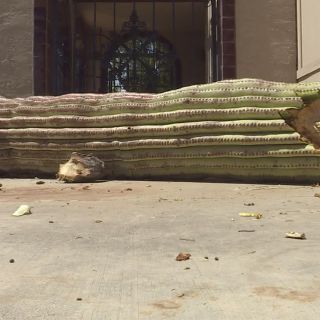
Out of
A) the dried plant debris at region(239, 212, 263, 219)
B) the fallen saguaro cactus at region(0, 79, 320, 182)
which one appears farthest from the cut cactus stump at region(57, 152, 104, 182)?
the dried plant debris at region(239, 212, 263, 219)

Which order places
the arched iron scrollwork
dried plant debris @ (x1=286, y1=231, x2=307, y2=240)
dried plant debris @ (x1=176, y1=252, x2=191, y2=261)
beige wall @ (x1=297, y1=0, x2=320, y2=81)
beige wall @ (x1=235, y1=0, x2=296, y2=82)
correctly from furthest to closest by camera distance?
the arched iron scrollwork, beige wall @ (x1=235, y1=0, x2=296, y2=82), beige wall @ (x1=297, y1=0, x2=320, y2=81), dried plant debris @ (x1=286, y1=231, x2=307, y2=240), dried plant debris @ (x1=176, y1=252, x2=191, y2=261)

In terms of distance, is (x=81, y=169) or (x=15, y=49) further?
(x=15, y=49)

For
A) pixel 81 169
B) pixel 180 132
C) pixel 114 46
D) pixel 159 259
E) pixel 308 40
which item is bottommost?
pixel 159 259

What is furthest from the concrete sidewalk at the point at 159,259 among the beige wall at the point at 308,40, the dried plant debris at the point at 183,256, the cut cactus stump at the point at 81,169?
the beige wall at the point at 308,40

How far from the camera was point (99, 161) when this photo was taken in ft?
27.5

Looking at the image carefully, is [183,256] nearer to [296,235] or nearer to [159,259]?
[159,259]

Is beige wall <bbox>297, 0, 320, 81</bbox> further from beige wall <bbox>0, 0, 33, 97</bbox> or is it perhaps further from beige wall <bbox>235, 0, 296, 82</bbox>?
beige wall <bbox>0, 0, 33, 97</bbox>

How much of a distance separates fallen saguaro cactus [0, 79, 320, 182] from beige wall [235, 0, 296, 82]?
13.9 feet

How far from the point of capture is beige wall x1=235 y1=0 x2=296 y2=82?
12141mm

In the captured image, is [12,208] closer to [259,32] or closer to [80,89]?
[259,32]

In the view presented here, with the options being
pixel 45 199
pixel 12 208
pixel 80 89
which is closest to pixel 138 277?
pixel 12 208

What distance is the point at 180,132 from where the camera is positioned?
805 cm

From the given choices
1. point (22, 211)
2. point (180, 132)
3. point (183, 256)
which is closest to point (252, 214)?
point (183, 256)

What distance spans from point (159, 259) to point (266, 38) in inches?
365
